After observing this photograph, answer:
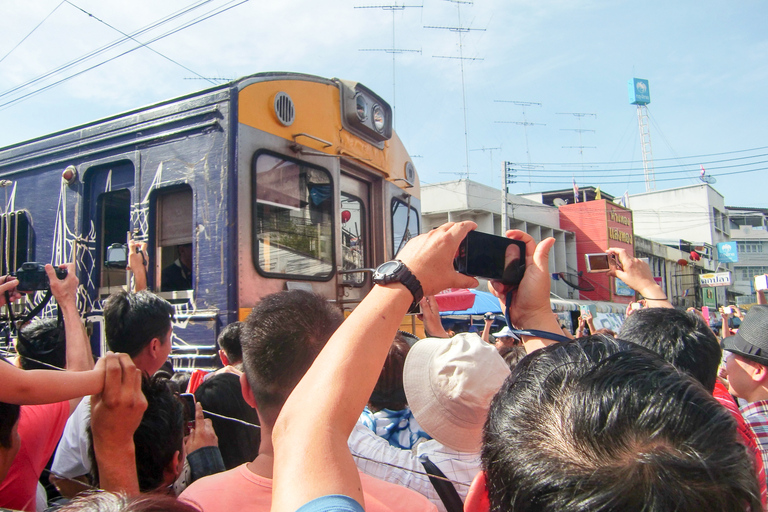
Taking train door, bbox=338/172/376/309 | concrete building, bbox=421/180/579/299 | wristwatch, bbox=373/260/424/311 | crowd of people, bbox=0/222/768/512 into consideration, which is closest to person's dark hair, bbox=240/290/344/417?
crowd of people, bbox=0/222/768/512

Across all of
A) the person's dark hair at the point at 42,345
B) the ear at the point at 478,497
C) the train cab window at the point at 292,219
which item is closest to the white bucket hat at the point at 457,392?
the ear at the point at 478,497

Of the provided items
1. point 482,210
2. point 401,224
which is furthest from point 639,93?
point 401,224

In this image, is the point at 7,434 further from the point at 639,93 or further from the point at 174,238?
the point at 639,93

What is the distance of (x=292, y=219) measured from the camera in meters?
4.37

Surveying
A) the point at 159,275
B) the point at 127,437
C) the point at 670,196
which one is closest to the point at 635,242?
the point at 670,196

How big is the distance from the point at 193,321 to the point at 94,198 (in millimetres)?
1655

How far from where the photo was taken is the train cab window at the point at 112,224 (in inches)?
180

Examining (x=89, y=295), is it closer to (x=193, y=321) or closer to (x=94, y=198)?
(x=94, y=198)

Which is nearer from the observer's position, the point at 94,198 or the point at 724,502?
the point at 724,502

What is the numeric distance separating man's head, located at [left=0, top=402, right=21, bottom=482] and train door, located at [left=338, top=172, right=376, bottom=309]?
302cm

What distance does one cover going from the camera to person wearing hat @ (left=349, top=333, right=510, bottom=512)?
154 cm

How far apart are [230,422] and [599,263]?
1.91 m

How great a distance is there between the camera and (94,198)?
464 cm

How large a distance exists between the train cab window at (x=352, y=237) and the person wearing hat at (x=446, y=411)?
305cm
